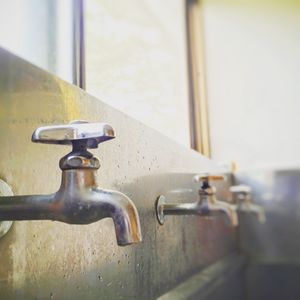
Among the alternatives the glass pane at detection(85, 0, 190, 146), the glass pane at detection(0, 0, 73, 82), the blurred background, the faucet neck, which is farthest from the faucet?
the blurred background

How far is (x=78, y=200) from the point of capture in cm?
35

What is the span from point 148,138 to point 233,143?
1.26m

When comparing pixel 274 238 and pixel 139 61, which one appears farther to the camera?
pixel 274 238

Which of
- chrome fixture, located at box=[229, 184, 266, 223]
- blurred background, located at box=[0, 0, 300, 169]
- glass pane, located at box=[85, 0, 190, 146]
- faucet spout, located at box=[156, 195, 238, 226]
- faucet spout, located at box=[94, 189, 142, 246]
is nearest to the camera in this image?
faucet spout, located at box=[94, 189, 142, 246]

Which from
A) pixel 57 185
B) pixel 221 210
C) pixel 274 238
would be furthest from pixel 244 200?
pixel 57 185

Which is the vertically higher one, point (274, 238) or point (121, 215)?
point (121, 215)

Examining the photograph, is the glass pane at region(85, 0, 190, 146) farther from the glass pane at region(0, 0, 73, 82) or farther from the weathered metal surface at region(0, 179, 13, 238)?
the weathered metal surface at region(0, 179, 13, 238)

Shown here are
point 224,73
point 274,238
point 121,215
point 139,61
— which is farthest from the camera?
point 224,73

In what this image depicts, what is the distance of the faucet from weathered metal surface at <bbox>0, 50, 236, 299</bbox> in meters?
0.06

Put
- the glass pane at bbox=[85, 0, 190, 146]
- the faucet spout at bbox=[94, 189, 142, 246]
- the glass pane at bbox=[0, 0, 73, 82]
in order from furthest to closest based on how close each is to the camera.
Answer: the glass pane at bbox=[85, 0, 190, 146] < the glass pane at bbox=[0, 0, 73, 82] < the faucet spout at bbox=[94, 189, 142, 246]

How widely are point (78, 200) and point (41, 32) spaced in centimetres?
46

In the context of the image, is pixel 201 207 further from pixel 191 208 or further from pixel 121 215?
pixel 121 215

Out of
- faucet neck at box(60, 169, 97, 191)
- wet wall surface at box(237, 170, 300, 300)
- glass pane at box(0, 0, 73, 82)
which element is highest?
glass pane at box(0, 0, 73, 82)

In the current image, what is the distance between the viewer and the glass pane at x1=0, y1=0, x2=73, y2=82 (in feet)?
2.10
